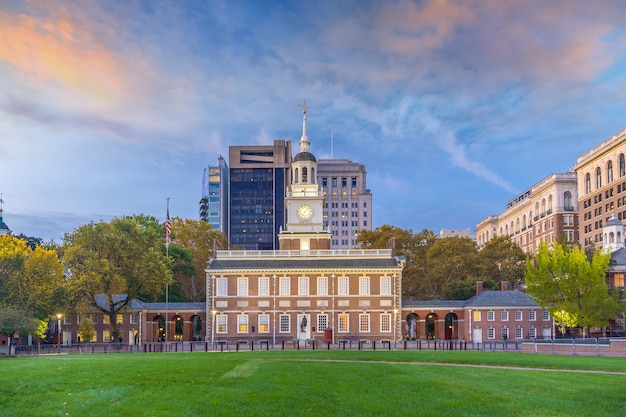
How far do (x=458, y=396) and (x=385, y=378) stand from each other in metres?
4.37

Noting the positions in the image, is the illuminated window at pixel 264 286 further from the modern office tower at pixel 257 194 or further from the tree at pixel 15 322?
the modern office tower at pixel 257 194

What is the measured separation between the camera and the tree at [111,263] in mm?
55031

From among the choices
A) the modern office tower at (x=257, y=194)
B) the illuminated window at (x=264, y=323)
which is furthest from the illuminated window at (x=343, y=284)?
the modern office tower at (x=257, y=194)

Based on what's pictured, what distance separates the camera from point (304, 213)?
76938 millimetres

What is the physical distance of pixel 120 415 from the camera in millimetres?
16078

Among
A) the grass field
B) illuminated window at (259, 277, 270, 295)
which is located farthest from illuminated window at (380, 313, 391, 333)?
the grass field

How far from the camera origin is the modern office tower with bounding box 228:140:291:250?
192 metres

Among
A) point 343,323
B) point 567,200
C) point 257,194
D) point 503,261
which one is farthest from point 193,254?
point 257,194

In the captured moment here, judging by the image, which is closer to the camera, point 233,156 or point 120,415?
point 120,415

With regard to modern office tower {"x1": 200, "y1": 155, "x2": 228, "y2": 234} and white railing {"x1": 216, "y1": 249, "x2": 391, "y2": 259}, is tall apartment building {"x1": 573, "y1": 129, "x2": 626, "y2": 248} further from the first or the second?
modern office tower {"x1": 200, "y1": 155, "x2": 228, "y2": 234}

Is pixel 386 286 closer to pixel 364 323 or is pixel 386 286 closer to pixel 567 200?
pixel 364 323

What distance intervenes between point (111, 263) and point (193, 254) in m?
36.5

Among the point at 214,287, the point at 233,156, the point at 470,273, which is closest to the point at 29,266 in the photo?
the point at 214,287

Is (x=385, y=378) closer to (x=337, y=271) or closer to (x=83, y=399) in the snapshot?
(x=83, y=399)
